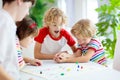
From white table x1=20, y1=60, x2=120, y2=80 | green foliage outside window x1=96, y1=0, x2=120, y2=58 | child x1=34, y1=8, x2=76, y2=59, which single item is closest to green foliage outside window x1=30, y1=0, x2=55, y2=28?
green foliage outside window x1=96, y1=0, x2=120, y2=58

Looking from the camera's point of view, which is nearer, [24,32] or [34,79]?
[34,79]

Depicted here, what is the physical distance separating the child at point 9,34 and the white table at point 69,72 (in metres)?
0.33

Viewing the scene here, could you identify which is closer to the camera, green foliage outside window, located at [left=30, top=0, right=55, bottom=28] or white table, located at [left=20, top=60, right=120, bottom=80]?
white table, located at [left=20, top=60, right=120, bottom=80]

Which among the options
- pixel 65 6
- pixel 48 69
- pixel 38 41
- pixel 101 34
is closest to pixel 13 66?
pixel 48 69

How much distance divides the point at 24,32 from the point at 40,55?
39cm

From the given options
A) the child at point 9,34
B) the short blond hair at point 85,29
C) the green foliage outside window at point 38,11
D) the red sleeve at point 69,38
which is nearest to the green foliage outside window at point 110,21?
the red sleeve at point 69,38

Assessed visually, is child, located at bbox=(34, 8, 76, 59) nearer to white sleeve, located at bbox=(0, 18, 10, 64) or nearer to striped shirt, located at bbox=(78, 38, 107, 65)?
striped shirt, located at bbox=(78, 38, 107, 65)

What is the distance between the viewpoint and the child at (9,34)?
1.10 meters

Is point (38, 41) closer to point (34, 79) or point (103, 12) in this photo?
point (103, 12)

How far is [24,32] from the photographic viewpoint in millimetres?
2051

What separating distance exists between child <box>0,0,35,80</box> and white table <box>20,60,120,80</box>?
33 centimetres

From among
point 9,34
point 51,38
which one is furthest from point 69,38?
point 9,34

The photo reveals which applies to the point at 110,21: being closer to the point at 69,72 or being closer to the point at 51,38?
the point at 51,38

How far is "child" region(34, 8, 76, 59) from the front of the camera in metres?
2.39
